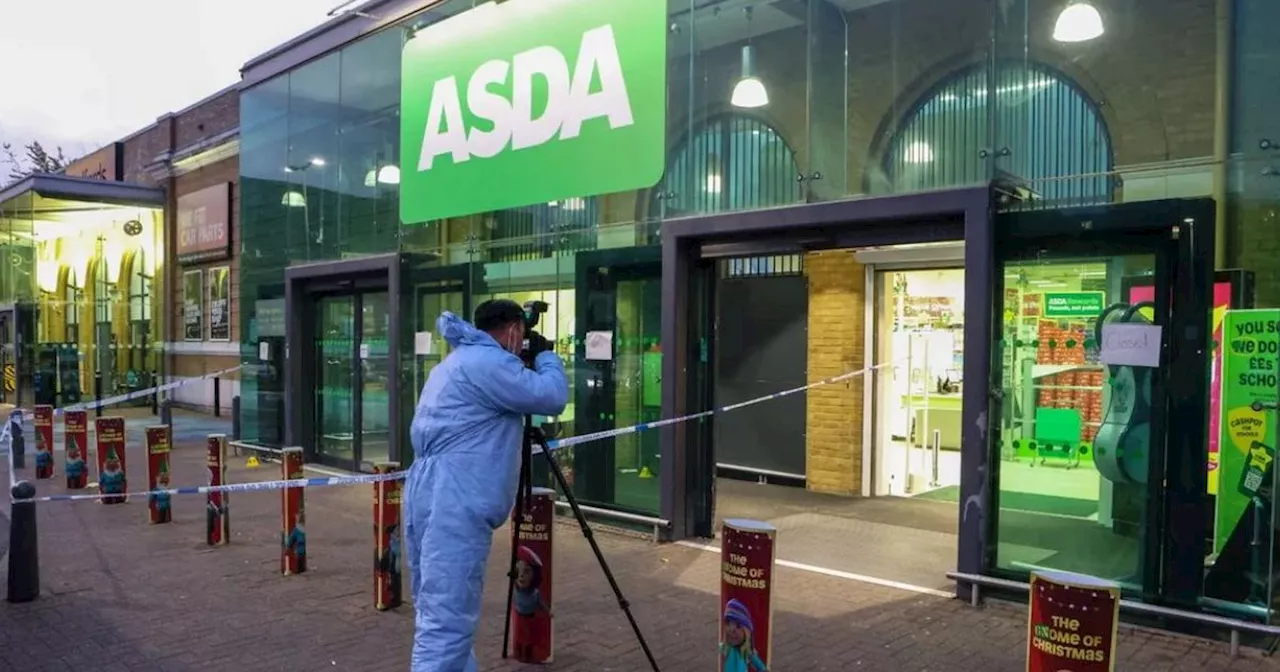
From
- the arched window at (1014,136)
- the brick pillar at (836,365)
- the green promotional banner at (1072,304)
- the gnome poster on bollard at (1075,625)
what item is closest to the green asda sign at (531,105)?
the arched window at (1014,136)

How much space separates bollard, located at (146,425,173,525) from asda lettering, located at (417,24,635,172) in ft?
12.8

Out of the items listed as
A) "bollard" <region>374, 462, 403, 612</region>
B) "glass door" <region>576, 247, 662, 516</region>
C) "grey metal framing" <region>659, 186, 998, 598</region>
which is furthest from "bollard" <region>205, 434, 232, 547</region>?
"grey metal framing" <region>659, 186, 998, 598</region>

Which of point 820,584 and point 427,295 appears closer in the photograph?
point 820,584

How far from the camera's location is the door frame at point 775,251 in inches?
245

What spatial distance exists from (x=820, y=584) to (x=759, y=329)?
191 inches

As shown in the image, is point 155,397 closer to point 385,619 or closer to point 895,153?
point 385,619

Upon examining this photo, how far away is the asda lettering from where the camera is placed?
27.6 feet

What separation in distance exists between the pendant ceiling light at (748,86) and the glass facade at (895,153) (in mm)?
36

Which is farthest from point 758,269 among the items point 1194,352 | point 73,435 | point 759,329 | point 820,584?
point 73,435

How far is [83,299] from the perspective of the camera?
92.9ft

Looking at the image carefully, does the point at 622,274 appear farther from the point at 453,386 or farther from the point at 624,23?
the point at 453,386

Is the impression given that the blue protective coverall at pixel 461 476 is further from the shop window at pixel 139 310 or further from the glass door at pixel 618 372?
the shop window at pixel 139 310

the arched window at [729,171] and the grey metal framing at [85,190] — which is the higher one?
the grey metal framing at [85,190]

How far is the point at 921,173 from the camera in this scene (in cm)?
679
